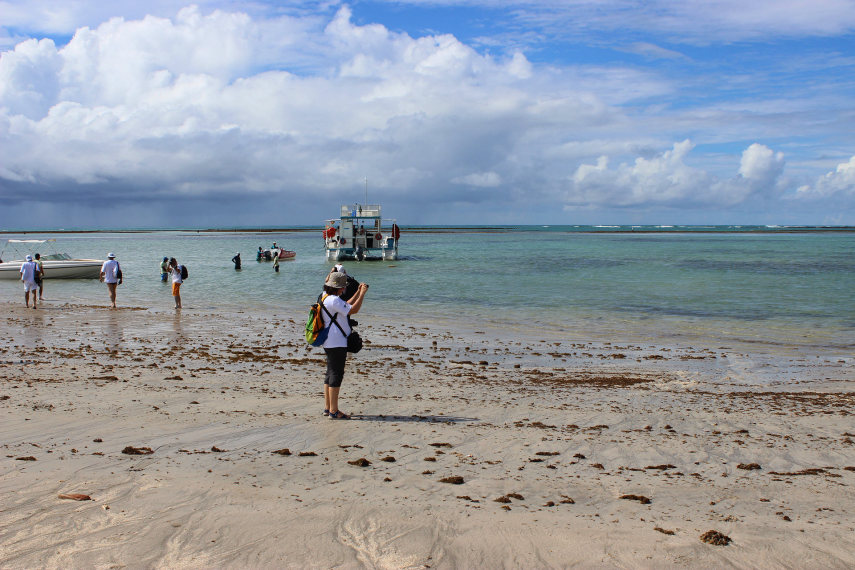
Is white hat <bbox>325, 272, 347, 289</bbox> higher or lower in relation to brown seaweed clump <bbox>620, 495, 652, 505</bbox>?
higher

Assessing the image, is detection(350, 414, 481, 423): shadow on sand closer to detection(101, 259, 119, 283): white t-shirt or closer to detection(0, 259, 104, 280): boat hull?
detection(101, 259, 119, 283): white t-shirt

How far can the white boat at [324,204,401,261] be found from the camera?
176 ft

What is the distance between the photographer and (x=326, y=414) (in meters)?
7.80

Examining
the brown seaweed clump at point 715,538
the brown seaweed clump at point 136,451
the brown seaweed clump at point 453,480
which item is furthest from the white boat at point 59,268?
the brown seaweed clump at point 715,538

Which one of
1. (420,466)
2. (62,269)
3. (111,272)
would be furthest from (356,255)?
(420,466)

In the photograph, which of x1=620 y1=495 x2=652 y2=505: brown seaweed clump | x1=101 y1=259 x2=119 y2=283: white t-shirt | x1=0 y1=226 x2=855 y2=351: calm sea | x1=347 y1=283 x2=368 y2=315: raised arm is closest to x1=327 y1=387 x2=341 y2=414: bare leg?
x1=347 y1=283 x2=368 y2=315: raised arm

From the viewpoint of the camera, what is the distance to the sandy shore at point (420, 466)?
4418 mm

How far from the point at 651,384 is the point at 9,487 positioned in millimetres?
8859

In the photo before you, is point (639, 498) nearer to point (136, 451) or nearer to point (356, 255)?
point (136, 451)

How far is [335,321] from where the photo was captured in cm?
738

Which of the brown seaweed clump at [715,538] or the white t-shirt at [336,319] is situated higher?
the white t-shirt at [336,319]

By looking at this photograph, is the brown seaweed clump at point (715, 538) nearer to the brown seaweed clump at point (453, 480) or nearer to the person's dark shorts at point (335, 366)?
the brown seaweed clump at point (453, 480)

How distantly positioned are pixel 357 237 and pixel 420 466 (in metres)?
49.4

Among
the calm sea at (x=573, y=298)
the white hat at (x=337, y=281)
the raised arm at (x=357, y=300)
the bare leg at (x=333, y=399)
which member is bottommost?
the calm sea at (x=573, y=298)
